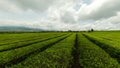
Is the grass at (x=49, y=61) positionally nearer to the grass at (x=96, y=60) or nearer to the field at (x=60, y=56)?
the field at (x=60, y=56)

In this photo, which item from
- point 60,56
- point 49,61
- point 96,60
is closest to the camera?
point 49,61

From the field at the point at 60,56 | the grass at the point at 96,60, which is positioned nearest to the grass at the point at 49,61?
the field at the point at 60,56

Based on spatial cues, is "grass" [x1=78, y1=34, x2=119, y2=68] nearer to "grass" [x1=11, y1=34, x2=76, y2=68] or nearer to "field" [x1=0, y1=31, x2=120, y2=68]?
"field" [x1=0, y1=31, x2=120, y2=68]

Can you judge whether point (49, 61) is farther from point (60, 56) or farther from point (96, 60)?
point (96, 60)

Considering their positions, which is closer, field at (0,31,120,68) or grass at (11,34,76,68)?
grass at (11,34,76,68)

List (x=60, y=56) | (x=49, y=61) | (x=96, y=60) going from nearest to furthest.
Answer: (x=49, y=61)
(x=96, y=60)
(x=60, y=56)

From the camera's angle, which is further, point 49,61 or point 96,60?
point 96,60

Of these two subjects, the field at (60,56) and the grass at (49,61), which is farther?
the field at (60,56)

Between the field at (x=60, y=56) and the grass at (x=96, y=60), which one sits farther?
the field at (x=60, y=56)

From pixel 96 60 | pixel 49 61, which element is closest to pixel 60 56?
pixel 49 61

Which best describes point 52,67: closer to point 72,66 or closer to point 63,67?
point 63,67

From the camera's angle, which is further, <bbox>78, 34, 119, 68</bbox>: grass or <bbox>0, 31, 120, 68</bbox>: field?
<bbox>0, 31, 120, 68</bbox>: field

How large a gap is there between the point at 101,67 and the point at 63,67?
458 centimetres

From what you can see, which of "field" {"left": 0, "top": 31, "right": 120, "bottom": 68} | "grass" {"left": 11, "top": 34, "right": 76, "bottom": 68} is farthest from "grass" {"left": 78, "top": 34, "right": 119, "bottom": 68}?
"grass" {"left": 11, "top": 34, "right": 76, "bottom": 68}
